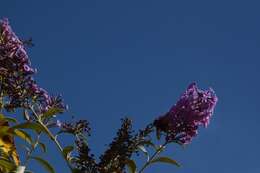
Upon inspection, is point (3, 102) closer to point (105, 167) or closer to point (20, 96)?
point (20, 96)

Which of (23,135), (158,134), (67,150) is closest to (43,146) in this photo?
(23,135)

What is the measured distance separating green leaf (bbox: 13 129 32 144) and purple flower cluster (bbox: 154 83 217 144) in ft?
3.99

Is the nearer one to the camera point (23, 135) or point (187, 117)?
point (187, 117)

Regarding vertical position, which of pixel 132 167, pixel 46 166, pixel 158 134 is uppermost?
pixel 46 166

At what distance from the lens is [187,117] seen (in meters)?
3.32

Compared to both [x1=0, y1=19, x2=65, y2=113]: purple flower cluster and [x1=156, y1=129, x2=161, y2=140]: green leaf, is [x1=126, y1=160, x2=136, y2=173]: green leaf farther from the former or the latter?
[x1=0, y1=19, x2=65, y2=113]: purple flower cluster

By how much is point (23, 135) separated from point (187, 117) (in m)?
1.41

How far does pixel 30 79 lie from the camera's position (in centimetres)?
357

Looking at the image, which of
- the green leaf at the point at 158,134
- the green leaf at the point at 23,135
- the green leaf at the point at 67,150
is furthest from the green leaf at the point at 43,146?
the green leaf at the point at 158,134

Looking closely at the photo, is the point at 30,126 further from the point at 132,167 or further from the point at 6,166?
the point at 132,167

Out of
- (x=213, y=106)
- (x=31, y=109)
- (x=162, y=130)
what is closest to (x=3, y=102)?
(x=31, y=109)

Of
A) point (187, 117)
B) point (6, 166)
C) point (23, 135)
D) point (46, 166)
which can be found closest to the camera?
point (187, 117)

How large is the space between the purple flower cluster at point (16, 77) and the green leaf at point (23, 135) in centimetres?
42

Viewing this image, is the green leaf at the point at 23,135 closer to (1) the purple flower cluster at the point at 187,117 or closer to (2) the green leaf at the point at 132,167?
(2) the green leaf at the point at 132,167
